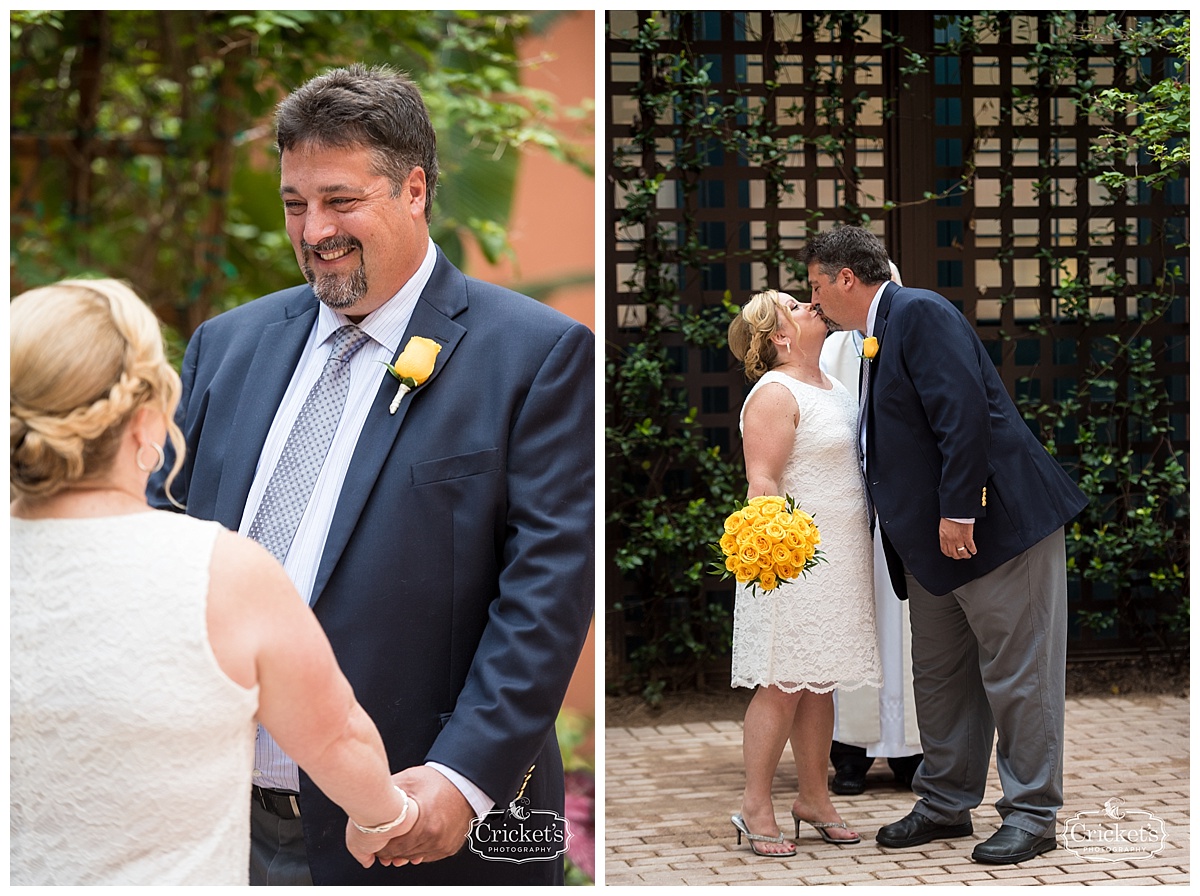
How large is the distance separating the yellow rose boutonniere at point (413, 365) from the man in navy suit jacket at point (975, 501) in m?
1.55

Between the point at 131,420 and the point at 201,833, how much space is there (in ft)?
2.05

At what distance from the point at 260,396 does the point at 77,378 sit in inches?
26.7

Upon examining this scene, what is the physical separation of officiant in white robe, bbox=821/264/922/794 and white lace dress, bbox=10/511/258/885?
269cm

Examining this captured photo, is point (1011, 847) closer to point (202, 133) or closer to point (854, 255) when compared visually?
point (854, 255)

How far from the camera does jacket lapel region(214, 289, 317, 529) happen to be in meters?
2.46

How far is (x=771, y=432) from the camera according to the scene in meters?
3.67

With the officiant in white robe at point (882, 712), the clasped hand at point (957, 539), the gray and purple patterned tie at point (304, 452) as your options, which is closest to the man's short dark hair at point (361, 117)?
the gray and purple patterned tie at point (304, 452)

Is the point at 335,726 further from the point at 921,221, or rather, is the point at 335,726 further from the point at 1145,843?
the point at 921,221

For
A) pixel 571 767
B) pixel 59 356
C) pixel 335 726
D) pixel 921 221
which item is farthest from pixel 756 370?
pixel 59 356

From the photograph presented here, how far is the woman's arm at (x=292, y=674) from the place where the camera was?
6.14 feet

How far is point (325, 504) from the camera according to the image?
7.91ft

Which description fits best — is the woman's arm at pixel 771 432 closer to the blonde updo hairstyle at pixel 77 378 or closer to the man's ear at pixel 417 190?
the man's ear at pixel 417 190

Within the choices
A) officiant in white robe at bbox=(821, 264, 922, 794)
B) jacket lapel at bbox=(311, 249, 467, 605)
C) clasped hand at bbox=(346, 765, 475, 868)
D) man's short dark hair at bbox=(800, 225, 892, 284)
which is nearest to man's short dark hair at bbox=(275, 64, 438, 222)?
jacket lapel at bbox=(311, 249, 467, 605)

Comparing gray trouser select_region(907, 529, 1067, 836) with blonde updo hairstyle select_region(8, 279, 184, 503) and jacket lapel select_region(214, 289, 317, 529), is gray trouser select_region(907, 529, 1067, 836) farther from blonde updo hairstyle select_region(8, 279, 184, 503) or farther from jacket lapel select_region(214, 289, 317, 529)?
blonde updo hairstyle select_region(8, 279, 184, 503)
